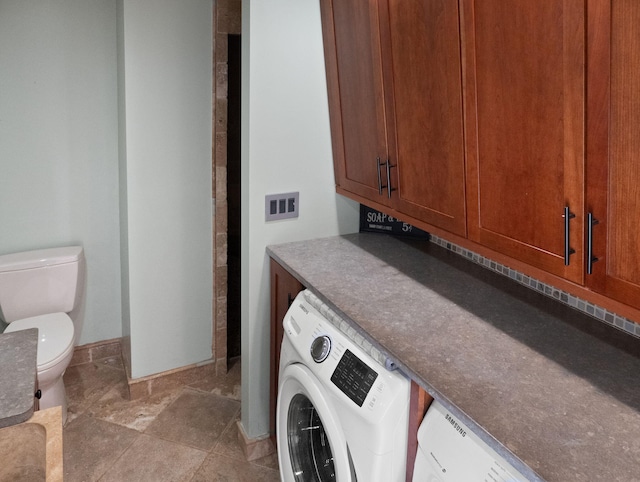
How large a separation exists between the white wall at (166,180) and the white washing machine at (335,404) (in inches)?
42.0

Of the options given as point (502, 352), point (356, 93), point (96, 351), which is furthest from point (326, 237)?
point (96, 351)

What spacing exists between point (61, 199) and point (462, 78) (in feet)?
7.07

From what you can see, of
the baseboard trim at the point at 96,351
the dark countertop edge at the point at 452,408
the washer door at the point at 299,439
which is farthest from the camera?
the baseboard trim at the point at 96,351

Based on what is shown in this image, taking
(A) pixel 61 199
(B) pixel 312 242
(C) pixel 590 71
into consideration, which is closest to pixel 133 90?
(A) pixel 61 199

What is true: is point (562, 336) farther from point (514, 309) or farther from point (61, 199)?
point (61, 199)

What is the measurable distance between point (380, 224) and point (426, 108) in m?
0.82

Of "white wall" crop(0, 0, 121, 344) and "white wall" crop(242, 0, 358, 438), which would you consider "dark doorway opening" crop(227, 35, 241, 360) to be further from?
"white wall" crop(242, 0, 358, 438)

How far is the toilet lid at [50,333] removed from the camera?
2.26 meters

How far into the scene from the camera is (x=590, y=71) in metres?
1.07

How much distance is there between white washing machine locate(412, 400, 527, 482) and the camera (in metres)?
1.08

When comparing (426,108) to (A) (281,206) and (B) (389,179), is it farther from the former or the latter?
(A) (281,206)

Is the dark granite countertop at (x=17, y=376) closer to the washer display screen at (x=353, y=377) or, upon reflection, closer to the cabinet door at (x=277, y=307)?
the washer display screen at (x=353, y=377)

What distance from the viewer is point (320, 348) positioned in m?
1.59

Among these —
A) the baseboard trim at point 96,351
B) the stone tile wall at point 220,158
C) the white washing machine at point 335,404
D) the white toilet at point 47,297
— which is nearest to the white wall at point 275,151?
the white washing machine at point 335,404
